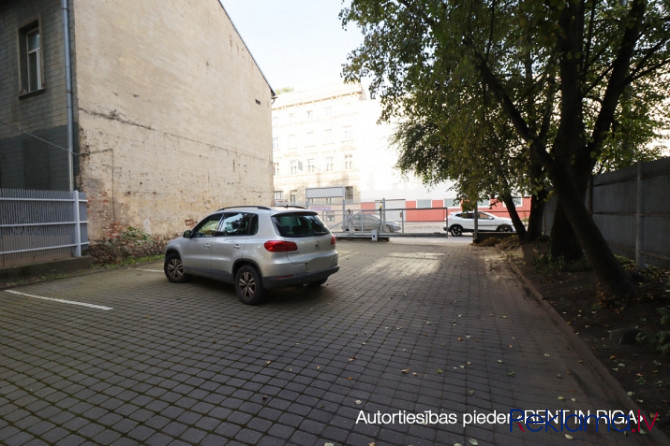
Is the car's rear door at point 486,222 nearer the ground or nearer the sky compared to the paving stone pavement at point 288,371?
Answer: nearer the sky

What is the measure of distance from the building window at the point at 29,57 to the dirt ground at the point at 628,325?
15.5 metres

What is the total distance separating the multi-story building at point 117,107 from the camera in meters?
9.98

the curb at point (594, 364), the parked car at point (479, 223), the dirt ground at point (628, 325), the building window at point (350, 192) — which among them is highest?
the building window at point (350, 192)

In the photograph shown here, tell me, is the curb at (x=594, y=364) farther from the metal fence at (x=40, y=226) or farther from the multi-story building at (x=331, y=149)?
the multi-story building at (x=331, y=149)

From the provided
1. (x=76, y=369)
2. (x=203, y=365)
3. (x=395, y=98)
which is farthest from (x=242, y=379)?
(x=395, y=98)

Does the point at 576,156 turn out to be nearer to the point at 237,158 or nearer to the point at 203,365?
the point at 203,365

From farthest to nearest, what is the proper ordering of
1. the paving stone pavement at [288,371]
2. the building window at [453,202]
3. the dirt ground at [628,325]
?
1. the building window at [453,202]
2. the dirt ground at [628,325]
3. the paving stone pavement at [288,371]

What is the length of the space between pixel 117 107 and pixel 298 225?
8.67 meters

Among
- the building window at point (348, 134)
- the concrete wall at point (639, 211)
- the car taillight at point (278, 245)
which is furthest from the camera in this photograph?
the building window at point (348, 134)

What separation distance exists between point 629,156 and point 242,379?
13.3 metres

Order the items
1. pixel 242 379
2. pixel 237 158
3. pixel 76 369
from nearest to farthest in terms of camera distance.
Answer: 1. pixel 242 379
2. pixel 76 369
3. pixel 237 158

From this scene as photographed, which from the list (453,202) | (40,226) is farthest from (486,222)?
(40,226)

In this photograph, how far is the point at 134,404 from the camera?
119 inches

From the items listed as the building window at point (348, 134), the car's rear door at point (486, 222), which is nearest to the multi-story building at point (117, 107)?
the car's rear door at point (486, 222)
